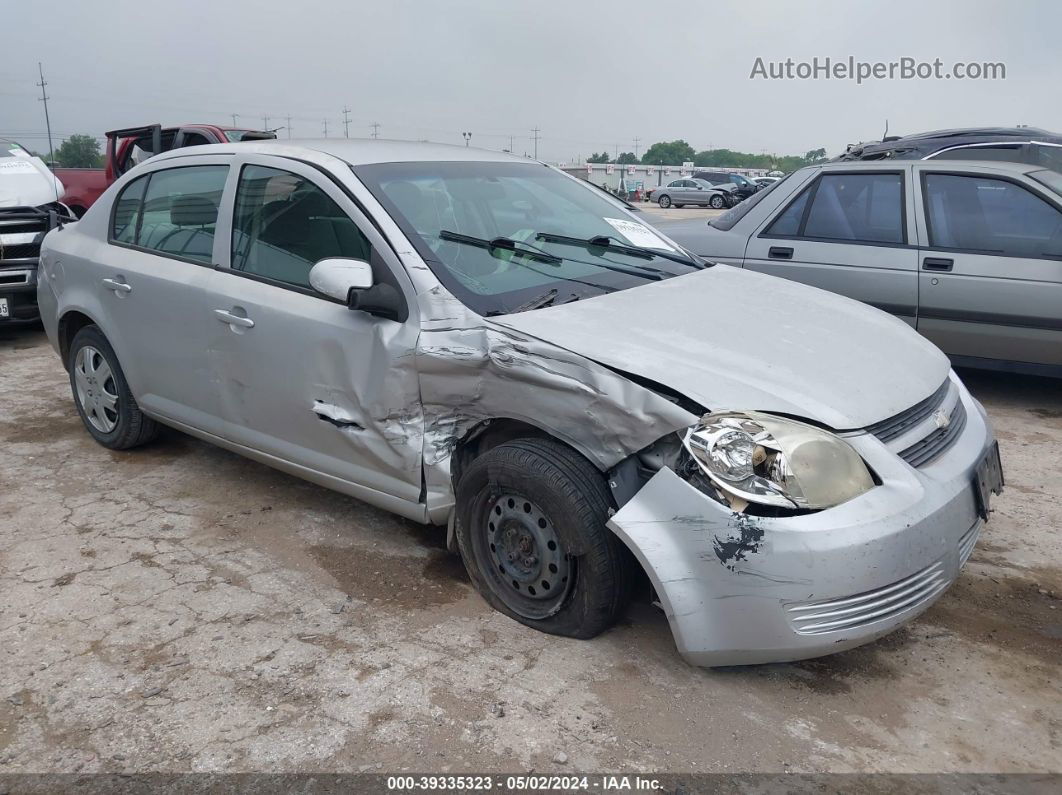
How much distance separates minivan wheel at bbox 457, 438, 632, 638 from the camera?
8.76 feet

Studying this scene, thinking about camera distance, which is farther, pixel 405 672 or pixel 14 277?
pixel 14 277

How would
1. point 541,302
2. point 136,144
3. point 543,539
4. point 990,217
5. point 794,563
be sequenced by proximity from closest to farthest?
point 794,563 < point 543,539 < point 541,302 < point 990,217 < point 136,144

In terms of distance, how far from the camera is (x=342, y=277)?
121 inches

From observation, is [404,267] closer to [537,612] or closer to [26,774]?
[537,612]

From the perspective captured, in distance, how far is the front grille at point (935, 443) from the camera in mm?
2652

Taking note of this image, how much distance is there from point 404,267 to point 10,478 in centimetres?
273

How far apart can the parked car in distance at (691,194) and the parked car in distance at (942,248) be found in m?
33.0

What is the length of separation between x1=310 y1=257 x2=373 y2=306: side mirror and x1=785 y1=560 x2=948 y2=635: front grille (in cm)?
177

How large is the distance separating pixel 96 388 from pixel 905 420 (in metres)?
4.06

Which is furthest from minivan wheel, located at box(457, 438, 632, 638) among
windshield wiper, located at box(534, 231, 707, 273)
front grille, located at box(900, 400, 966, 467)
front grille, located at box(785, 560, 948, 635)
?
windshield wiper, located at box(534, 231, 707, 273)

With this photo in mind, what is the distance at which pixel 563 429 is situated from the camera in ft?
9.00

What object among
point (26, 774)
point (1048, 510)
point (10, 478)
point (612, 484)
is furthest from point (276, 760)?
point (1048, 510)

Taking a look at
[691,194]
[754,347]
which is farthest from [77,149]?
[754,347]

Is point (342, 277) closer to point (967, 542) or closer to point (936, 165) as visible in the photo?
point (967, 542)
